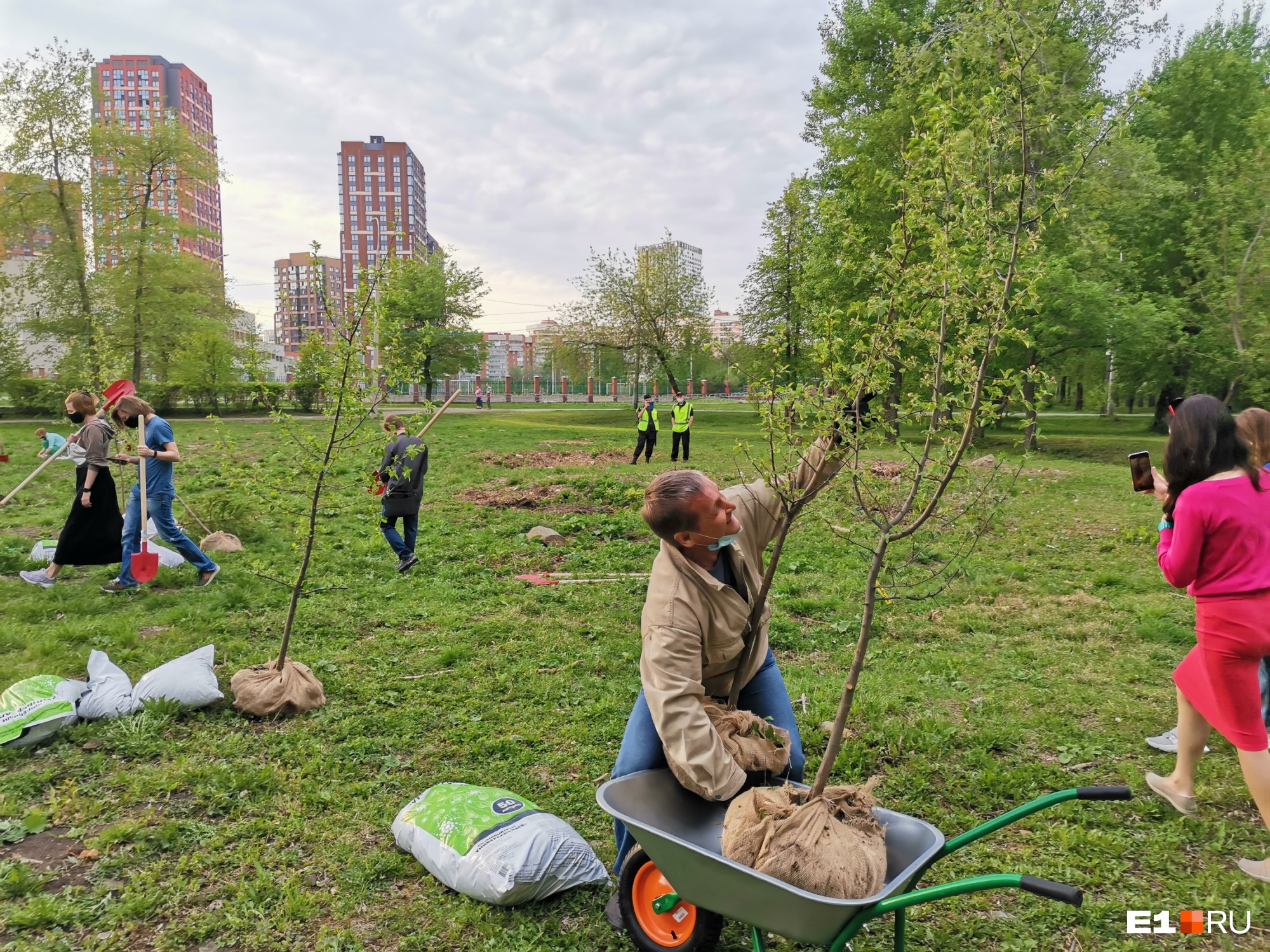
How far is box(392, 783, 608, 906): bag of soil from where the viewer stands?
278 cm

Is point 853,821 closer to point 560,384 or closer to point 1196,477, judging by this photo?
point 1196,477

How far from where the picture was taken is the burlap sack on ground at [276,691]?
4375 mm

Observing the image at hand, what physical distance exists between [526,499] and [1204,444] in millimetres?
9319

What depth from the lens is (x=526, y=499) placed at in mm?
11281

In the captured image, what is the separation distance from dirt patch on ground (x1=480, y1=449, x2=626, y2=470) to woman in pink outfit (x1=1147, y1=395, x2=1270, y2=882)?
12487mm

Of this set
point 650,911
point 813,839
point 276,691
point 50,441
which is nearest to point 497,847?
point 650,911

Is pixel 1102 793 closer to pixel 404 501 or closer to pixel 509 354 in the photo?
pixel 404 501

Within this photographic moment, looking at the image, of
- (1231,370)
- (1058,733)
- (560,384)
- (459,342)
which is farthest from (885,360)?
(560,384)

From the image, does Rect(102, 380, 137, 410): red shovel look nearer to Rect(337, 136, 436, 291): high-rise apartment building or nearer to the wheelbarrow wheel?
the wheelbarrow wheel

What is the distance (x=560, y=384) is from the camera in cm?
7006

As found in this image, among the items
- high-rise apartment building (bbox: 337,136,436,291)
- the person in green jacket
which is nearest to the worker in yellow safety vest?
the person in green jacket

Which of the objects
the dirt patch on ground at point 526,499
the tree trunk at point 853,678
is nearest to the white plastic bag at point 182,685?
the tree trunk at point 853,678

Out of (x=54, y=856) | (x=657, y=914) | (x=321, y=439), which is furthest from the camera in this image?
(x=321, y=439)

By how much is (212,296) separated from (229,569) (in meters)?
29.9
